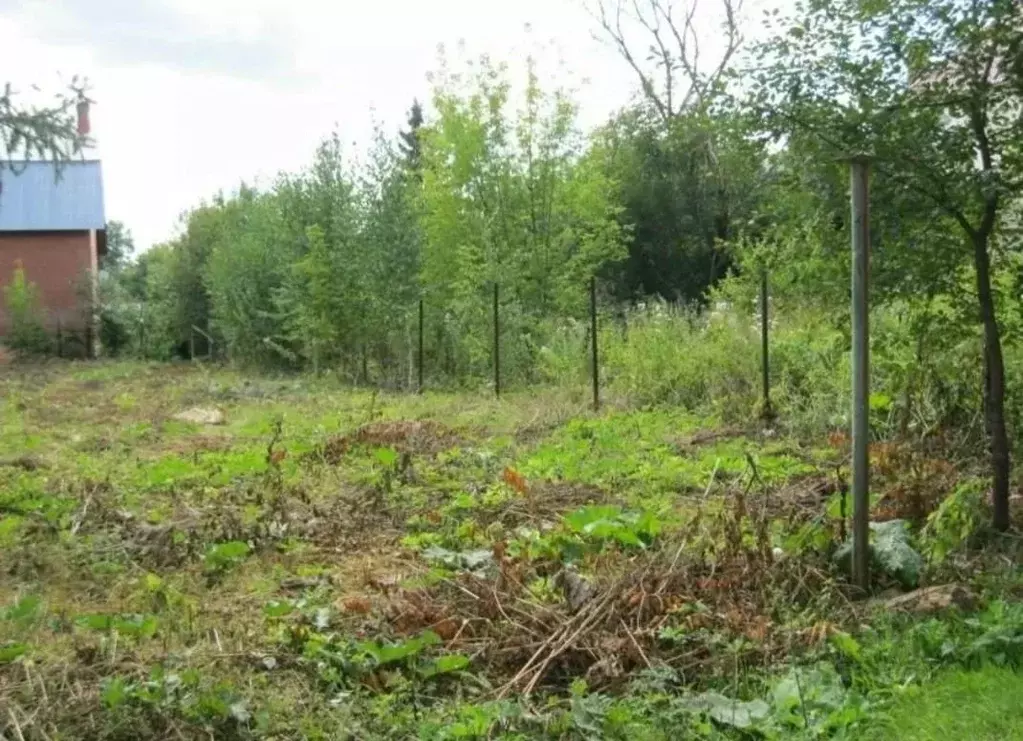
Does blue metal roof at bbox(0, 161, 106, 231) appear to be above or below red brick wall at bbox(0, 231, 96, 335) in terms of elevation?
above

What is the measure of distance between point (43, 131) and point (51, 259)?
26631 mm

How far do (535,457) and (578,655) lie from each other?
4846 mm

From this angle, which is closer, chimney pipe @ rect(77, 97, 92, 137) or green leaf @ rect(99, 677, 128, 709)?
green leaf @ rect(99, 677, 128, 709)

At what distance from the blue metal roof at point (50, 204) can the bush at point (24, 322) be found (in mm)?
4527

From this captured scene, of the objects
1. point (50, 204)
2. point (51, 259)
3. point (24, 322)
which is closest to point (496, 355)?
point (24, 322)

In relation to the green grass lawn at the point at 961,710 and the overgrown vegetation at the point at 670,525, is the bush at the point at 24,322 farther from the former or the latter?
the green grass lawn at the point at 961,710

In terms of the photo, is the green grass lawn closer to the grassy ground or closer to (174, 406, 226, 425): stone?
the grassy ground

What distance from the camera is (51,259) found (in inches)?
1292

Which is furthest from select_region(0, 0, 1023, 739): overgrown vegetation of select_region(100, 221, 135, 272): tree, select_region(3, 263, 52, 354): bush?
select_region(100, 221, 135, 272): tree

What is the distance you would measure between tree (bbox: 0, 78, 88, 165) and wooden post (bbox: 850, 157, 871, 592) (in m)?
6.64

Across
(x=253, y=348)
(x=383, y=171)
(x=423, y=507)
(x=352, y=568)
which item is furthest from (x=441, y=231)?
(x=352, y=568)

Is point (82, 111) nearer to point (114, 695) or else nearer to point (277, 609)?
point (277, 609)

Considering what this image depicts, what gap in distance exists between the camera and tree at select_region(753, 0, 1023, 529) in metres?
4.97

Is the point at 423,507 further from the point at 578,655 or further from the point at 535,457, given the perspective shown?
the point at 578,655
